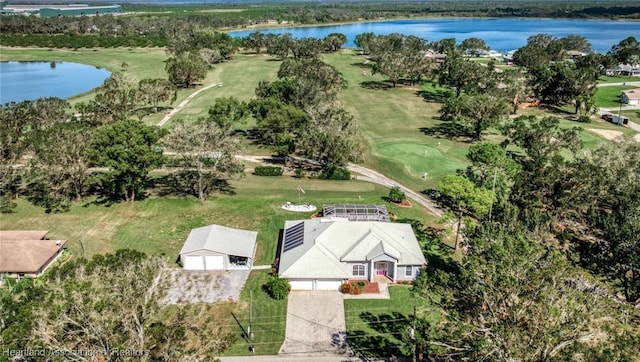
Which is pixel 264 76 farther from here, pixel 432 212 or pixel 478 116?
pixel 432 212

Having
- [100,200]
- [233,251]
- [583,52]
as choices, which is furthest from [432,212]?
[583,52]

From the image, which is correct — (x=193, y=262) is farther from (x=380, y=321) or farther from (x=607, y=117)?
(x=607, y=117)

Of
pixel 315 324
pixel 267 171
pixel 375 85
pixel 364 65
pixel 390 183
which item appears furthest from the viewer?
pixel 364 65

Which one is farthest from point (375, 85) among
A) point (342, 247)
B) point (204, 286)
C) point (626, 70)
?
point (204, 286)

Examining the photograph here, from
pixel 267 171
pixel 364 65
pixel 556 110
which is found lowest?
pixel 267 171

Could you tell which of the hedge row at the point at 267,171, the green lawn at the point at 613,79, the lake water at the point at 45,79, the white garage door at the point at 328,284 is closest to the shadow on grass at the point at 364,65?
the green lawn at the point at 613,79

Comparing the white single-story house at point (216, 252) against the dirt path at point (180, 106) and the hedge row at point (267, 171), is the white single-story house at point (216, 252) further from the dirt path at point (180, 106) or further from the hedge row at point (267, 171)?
the dirt path at point (180, 106)
